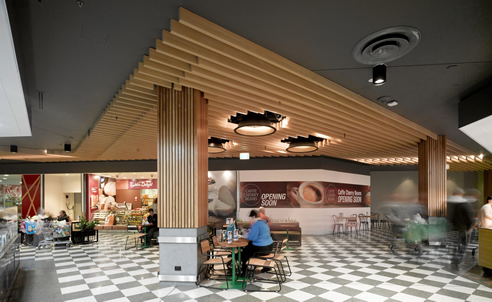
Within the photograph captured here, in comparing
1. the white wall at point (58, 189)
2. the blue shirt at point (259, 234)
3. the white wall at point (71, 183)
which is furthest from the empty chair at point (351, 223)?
the white wall at point (71, 183)

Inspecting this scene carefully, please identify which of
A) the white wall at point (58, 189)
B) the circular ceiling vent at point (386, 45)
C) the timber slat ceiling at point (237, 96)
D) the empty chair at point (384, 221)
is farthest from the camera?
the empty chair at point (384, 221)

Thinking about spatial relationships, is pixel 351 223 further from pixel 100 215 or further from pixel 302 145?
pixel 100 215

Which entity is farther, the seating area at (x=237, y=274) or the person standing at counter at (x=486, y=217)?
the person standing at counter at (x=486, y=217)

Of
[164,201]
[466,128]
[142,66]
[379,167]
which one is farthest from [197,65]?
[379,167]

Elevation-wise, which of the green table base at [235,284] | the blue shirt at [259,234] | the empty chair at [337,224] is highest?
the blue shirt at [259,234]

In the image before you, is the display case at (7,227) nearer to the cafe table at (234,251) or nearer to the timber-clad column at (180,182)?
the timber-clad column at (180,182)

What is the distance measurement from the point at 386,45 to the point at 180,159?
3.78m

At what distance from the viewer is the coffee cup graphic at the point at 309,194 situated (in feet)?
46.3

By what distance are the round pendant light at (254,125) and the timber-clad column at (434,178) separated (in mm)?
5477

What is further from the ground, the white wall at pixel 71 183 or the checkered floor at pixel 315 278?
the white wall at pixel 71 183

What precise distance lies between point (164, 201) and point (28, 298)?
2716 millimetres

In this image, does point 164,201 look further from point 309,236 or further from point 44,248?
point 309,236

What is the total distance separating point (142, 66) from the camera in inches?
185

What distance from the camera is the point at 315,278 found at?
6.25 m
